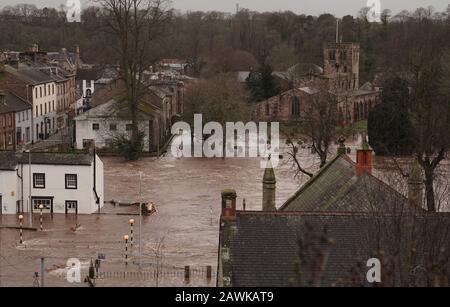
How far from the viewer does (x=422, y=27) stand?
3937 inches

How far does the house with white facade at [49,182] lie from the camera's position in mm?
37031

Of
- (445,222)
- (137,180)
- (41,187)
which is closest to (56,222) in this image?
(41,187)

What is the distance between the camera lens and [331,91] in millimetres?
78375

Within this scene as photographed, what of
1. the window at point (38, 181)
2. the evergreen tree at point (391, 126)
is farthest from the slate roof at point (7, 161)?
the evergreen tree at point (391, 126)

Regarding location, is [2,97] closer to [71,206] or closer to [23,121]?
[23,121]

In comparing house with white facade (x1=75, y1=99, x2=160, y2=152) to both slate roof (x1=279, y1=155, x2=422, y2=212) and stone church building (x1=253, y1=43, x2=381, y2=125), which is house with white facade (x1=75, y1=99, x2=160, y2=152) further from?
slate roof (x1=279, y1=155, x2=422, y2=212)

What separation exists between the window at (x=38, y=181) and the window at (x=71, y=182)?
120cm

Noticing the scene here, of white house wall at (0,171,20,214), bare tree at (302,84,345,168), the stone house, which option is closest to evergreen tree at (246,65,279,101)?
bare tree at (302,84,345,168)

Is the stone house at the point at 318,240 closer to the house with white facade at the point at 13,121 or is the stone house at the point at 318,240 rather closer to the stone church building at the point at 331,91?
the house with white facade at the point at 13,121

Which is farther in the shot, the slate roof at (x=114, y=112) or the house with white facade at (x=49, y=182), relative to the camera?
the slate roof at (x=114, y=112)

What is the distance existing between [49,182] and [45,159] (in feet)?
3.87

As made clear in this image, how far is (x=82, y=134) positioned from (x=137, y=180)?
14.3m
